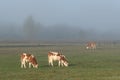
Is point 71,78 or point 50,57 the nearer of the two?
point 71,78

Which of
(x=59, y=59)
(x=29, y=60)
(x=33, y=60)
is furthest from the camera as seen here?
(x=59, y=59)

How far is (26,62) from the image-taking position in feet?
130

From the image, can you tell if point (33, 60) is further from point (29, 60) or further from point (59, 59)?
point (59, 59)

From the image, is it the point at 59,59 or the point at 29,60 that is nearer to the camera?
the point at 29,60

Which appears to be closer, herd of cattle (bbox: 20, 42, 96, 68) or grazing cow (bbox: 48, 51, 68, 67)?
herd of cattle (bbox: 20, 42, 96, 68)

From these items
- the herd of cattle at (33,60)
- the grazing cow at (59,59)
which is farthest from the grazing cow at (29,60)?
the grazing cow at (59,59)

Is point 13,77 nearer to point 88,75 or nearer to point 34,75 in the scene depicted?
point 34,75

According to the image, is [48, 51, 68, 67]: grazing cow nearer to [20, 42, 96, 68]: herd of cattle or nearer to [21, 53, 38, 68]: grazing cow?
[20, 42, 96, 68]: herd of cattle

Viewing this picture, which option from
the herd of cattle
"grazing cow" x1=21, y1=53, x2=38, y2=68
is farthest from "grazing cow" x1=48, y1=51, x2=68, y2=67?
"grazing cow" x1=21, y1=53, x2=38, y2=68

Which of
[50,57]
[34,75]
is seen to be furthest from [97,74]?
[50,57]

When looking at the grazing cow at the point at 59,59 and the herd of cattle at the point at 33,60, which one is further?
the grazing cow at the point at 59,59

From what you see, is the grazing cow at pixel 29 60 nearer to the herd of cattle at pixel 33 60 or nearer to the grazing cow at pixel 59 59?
the herd of cattle at pixel 33 60

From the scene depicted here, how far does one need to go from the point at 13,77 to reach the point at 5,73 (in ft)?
9.44

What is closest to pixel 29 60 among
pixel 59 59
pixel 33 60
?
pixel 33 60
